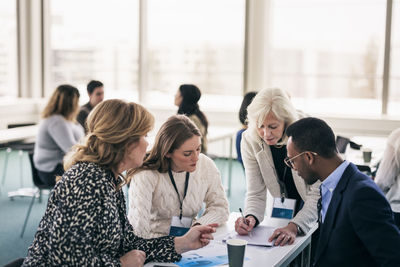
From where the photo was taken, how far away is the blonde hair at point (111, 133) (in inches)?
77.9

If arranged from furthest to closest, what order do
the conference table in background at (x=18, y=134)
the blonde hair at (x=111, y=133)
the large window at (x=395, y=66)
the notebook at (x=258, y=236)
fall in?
the large window at (x=395, y=66) < the conference table in background at (x=18, y=134) < the notebook at (x=258, y=236) < the blonde hair at (x=111, y=133)

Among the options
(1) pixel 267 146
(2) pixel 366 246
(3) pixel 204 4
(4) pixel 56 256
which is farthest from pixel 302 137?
(3) pixel 204 4

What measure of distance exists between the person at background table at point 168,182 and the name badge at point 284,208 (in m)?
0.32

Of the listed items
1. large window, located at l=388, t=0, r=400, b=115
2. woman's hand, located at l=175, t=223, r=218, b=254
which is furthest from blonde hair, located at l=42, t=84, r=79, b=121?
large window, located at l=388, t=0, r=400, b=115

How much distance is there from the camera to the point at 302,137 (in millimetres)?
2184

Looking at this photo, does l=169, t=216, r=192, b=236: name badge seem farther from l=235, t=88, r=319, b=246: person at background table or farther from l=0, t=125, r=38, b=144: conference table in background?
l=0, t=125, r=38, b=144: conference table in background

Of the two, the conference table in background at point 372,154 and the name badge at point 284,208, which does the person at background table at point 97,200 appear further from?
the conference table in background at point 372,154

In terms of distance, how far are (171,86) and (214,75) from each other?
765mm

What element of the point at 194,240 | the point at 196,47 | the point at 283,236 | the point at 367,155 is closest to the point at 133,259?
the point at 194,240

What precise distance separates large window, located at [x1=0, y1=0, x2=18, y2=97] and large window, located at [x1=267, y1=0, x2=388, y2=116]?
4.35 m

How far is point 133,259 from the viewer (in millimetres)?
2100

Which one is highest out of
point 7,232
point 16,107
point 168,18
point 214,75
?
point 168,18

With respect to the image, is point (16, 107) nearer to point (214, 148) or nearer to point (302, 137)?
point (214, 148)

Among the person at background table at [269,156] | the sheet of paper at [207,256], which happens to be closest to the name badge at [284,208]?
the person at background table at [269,156]
